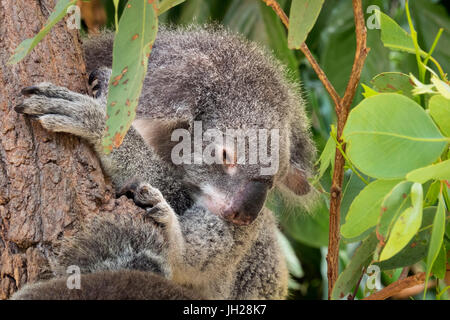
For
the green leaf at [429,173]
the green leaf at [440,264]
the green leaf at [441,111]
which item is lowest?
the green leaf at [440,264]

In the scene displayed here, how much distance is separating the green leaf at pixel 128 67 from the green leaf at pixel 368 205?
1.72ft

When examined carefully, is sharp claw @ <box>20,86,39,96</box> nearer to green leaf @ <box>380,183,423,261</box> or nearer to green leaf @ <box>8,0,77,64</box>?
green leaf @ <box>8,0,77,64</box>

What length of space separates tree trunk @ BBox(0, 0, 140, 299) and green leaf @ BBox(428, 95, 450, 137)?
868mm

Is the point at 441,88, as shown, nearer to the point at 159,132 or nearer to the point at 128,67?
the point at 128,67

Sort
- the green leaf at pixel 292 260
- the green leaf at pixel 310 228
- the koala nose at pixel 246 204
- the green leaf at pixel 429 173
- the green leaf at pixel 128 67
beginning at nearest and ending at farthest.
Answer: the green leaf at pixel 429 173
the green leaf at pixel 128 67
the koala nose at pixel 246 204
the green leaf at pixel 310 228
the green leaf at pixel 292 260

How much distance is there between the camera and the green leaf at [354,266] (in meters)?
1.45

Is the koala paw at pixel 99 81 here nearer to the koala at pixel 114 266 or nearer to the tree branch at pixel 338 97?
the koala at pixel 114 266

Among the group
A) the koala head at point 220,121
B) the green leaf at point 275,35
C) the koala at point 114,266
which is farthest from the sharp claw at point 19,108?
the green leaf at point 275,35

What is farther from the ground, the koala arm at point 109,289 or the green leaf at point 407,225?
the green leaf at point 407,225

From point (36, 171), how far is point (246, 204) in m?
0.63

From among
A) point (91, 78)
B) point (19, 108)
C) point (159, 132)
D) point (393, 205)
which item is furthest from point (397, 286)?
point (91, 78)
